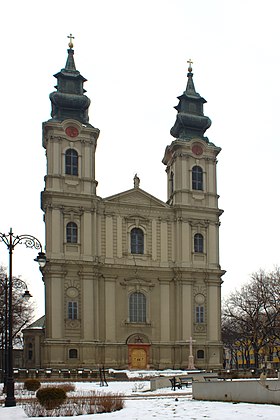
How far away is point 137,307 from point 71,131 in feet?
57.7

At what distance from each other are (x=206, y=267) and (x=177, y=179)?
357 inches

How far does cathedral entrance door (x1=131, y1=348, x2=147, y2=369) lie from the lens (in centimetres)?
5628

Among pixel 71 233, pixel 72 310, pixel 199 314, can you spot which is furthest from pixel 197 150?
pixel 72 310

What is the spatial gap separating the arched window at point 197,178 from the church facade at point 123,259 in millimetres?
106

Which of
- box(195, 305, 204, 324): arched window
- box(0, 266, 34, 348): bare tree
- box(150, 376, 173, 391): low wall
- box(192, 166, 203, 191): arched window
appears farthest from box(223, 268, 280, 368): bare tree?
box(150, 376, 173, 391): low wall

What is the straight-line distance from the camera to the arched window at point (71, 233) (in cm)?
5666

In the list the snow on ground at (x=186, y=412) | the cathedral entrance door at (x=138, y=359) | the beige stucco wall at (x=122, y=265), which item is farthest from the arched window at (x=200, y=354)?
the snow on ground at (x=186, y=412)

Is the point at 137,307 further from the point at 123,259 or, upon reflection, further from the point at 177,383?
the point at 177,383

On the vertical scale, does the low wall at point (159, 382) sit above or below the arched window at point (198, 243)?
below

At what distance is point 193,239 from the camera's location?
60.8 metres

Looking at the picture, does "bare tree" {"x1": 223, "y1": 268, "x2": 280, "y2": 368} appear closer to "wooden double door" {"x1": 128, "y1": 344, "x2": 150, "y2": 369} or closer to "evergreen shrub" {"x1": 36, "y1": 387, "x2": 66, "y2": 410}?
"wooden double door" {"x1": 128, "y1": 344, "x2": 150, "y2": 369}

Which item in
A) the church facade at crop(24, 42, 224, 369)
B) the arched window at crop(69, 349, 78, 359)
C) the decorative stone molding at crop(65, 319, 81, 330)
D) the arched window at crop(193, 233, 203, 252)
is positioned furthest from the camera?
the arched window at crop(193, 233, 203, 252)

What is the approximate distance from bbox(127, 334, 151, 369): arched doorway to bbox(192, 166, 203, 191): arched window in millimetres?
15685

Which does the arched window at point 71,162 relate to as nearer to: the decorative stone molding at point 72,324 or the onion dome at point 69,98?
the onion dome at point 69,98
